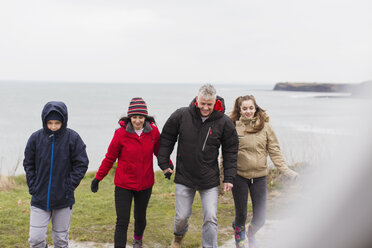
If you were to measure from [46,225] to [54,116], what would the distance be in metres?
1.01

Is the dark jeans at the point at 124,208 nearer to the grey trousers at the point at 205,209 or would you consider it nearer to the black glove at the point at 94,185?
the black glove at the point at 94,185

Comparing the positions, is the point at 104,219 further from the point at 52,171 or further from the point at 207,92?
the point at 207,92

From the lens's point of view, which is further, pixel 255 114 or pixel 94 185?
pixel 255 114

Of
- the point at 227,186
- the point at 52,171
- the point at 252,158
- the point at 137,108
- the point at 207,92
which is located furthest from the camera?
the point at 252,158

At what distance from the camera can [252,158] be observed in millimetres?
4430

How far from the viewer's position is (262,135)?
177 inches

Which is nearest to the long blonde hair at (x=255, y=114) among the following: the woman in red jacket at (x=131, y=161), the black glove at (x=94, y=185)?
the woman in red jacket at (x=131, y=161)

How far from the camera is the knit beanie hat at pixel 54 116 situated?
379 cm

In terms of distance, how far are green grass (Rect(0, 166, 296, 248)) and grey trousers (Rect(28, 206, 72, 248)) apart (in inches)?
64.1

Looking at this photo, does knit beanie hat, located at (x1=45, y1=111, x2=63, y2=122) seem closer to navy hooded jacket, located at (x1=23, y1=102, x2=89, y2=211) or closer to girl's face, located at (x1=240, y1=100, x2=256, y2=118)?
navy hooded jacket, located at (x1=23, y1=102, x2=89, y2=211)

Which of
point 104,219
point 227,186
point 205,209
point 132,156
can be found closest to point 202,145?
point 227,186

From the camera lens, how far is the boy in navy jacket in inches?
147

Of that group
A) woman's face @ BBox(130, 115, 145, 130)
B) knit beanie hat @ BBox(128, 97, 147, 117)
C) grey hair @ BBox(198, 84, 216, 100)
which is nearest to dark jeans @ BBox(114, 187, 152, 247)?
woman's face @ BBox(130, 115, 145, 130)

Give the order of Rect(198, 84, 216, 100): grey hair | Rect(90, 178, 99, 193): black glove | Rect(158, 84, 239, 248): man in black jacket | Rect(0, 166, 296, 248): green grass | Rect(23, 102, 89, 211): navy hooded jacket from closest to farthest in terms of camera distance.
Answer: Rect(23, 102, 89, 211): navy hooded jacket
Rect(198, 84, 216, 100): grey hair
Rect(158, 84, 239, 248): man in black jacket
Rect(90, 178, 99, 193): black glove
Rect(0, 166, 296, 248): green grass
